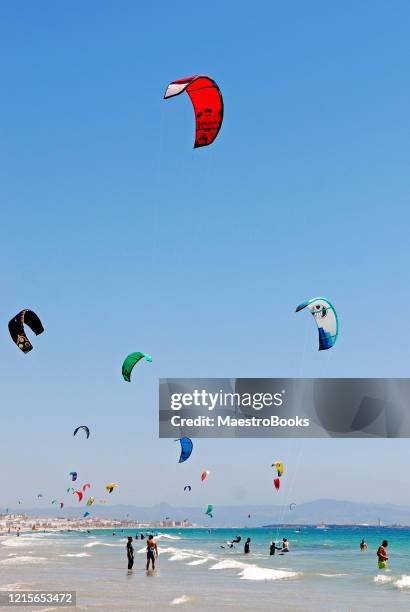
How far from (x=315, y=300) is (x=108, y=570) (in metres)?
12.1

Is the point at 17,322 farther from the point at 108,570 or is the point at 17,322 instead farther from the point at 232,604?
the point at 108,570

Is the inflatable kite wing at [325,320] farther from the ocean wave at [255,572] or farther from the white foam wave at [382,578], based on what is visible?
the white foam wave at [382,578]

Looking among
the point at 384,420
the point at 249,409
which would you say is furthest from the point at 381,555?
the point at 249,409

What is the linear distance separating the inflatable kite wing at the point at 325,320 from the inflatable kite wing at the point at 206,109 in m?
5.64

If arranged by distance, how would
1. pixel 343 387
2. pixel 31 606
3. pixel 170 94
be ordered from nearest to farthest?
pixel 170 94
pixel 31 606
pixel 343 387

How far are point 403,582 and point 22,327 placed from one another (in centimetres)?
1327

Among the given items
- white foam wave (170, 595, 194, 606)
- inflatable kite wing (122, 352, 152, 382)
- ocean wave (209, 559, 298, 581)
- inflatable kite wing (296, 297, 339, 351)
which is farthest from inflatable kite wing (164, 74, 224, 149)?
ocean wave (209, 559, 298, 581)

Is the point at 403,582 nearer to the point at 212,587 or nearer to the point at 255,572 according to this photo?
the point at 255,572

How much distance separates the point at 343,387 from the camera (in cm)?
1970

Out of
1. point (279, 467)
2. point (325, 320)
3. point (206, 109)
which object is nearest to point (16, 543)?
point (279, 467)

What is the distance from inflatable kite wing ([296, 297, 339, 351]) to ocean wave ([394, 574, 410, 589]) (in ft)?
25.2

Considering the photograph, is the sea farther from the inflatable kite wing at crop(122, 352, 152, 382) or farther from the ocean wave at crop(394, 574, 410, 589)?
the inflatable kite wing at crop(122, 352, 152, 382)

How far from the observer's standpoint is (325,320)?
59.1 feet

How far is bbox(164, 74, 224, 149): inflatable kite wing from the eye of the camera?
13.4 m
